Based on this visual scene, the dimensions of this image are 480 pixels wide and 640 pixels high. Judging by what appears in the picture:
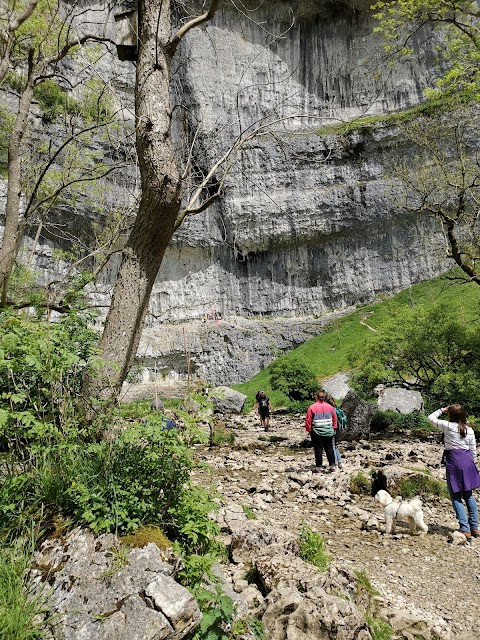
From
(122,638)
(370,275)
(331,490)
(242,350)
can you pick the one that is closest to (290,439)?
(331,490)

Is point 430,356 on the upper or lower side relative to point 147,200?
lower

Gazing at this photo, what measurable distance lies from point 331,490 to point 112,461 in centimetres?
548

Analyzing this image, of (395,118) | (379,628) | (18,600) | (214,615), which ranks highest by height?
(395,118)

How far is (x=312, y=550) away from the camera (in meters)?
4.54

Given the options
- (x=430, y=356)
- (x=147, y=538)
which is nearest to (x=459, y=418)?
(x=147, y=538)

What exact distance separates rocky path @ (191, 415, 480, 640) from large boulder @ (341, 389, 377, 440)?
1.80 m

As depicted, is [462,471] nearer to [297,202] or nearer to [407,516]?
[407,516]

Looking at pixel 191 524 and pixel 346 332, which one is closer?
pixel 191 524

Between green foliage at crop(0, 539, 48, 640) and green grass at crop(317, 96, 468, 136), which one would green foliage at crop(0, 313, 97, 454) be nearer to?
green foliage at crop(0, 539, 48, 640)

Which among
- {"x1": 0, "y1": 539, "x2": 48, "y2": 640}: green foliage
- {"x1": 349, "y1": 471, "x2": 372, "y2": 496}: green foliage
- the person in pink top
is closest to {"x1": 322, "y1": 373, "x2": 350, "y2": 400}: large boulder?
the person in pink top

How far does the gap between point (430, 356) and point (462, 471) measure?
1001 centimetres

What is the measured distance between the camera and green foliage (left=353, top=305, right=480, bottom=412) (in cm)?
1363

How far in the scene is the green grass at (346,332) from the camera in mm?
30000

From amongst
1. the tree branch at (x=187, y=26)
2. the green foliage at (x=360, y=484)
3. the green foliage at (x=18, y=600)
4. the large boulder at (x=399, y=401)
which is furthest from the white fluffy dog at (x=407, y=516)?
the large boulder at (x=399, y=401)
